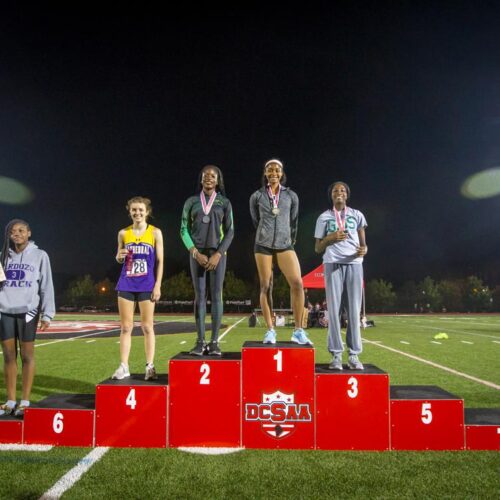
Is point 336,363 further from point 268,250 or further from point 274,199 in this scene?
point 274,199

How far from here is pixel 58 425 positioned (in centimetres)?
411

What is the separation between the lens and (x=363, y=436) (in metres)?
4.02

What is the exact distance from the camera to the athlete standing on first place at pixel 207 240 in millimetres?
4680

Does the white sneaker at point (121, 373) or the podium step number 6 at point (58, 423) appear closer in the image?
the podium step number 6 at point (58, 423)

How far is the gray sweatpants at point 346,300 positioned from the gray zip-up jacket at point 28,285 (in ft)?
10.9

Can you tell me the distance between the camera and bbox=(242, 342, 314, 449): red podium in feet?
13.3

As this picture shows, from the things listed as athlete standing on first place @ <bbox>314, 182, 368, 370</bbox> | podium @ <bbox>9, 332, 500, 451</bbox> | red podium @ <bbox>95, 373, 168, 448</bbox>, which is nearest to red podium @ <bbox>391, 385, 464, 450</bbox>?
podium @ <bbox>9, 332, 500, 451</bbox>

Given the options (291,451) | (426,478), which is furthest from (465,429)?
(291,451)

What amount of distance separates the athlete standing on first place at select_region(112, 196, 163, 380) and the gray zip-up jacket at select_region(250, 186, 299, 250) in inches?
47.3

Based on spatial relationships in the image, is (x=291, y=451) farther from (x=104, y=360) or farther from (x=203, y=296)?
(x=104, y=360)

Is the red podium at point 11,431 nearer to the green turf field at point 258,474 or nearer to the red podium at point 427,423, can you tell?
the green turf field at point 258,474

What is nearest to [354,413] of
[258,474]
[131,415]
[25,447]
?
[258,474]

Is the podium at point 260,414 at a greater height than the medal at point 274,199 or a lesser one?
lesser

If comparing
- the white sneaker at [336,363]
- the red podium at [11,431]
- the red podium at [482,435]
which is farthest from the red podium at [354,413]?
the red podium at [11,431]
